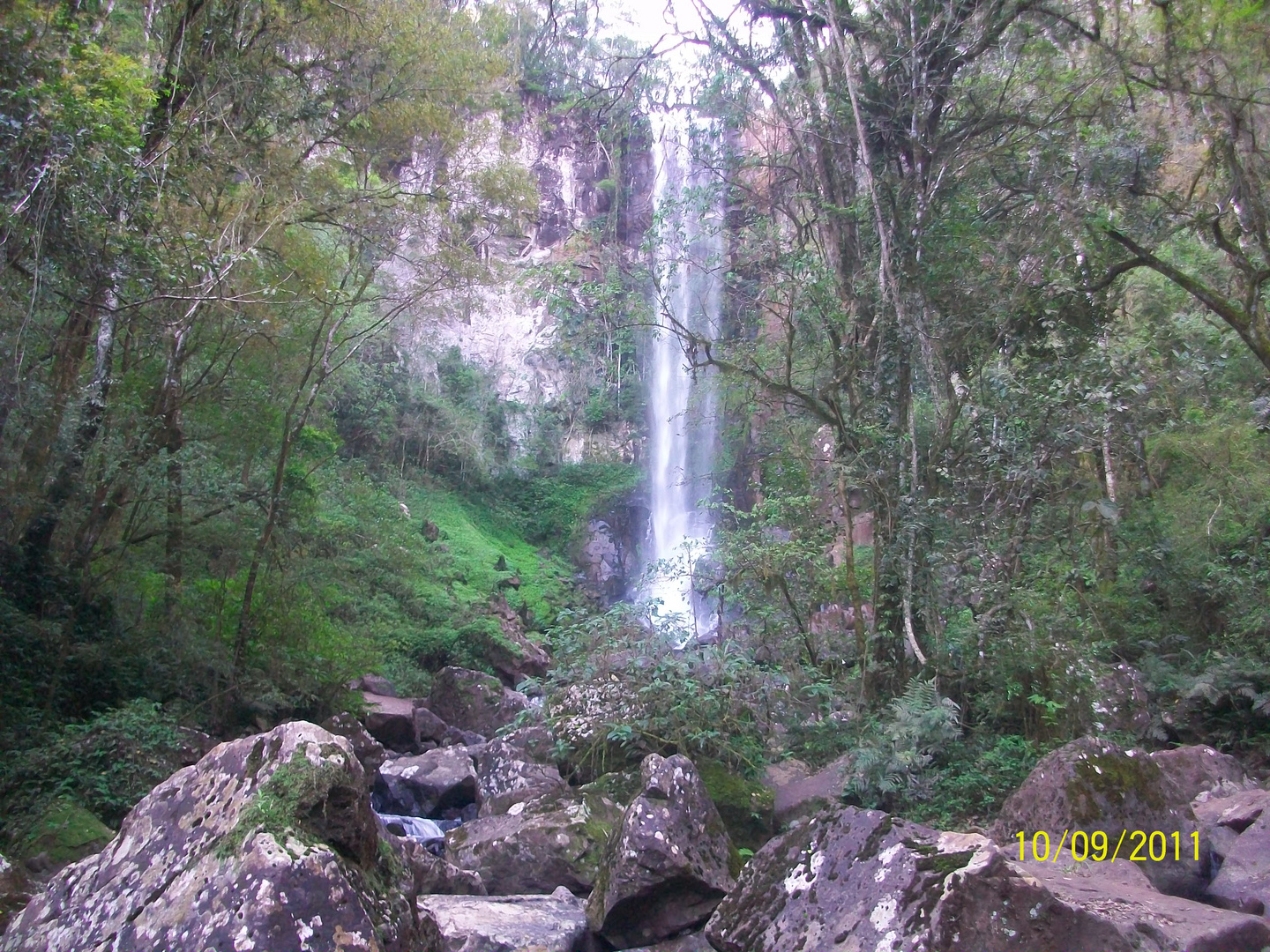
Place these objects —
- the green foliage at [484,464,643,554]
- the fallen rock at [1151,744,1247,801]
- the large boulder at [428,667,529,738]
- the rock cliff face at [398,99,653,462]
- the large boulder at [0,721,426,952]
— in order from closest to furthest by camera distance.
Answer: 1. the large boulder at [0,721,426,952]
2. the fallen rock at [1151,744,1247,801]
3. the large boulder at [428,667,529,738]
4. the green foliage at [484,464,643,554]
5. the rock cliff face at [398,99,653,462]

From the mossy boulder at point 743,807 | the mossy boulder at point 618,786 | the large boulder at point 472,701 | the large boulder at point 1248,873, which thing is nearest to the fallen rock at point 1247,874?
the large boulder at point 1248,873

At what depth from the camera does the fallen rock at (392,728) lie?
1128 cm

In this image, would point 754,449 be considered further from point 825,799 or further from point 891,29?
point 825,799

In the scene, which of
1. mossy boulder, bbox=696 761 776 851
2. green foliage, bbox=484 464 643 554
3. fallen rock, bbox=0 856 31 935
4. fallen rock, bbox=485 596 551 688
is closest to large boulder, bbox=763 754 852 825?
mossy boulder, bbox=696 761 776 851

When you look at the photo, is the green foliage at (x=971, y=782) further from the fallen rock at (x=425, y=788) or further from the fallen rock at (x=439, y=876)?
the fallen rock at (x=425, y=788)

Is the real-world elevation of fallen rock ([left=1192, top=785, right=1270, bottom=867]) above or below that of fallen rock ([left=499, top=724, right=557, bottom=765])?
above

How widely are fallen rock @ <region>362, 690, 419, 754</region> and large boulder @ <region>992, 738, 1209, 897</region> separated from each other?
880 centimetres

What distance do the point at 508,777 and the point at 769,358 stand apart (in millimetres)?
5429

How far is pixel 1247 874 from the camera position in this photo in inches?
145

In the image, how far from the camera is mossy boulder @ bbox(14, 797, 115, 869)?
5074 millimetres

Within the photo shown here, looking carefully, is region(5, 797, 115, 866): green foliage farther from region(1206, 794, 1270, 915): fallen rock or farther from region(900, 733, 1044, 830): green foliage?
region(1206, 794, 1270, 915): fallen rock

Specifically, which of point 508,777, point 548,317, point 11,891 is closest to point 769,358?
point 508,777

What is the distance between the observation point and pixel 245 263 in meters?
9.20

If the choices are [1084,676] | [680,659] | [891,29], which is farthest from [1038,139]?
[680,659]
